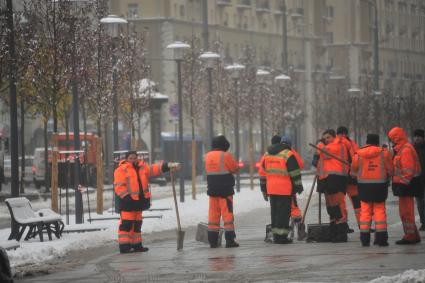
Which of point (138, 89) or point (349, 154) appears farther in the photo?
point (138, 89)

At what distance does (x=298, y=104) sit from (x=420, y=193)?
65.6 metres

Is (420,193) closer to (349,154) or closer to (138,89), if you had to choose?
(349,154)

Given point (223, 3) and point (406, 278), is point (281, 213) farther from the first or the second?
point (223, 3)

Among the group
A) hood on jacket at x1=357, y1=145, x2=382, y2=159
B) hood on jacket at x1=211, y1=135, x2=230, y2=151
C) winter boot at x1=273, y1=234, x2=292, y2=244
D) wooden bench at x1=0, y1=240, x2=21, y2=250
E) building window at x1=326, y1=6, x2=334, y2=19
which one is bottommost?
winter boot at x1=273, y1=234, x2=292, y2=244

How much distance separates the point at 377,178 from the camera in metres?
23.2

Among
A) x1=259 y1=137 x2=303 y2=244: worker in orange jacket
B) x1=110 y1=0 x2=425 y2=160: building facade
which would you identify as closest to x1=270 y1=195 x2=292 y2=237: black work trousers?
x1=259 y1=137 x2=303 y2=244: worker in orange jacket

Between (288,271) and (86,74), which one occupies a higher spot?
(86,74)

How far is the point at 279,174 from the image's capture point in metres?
24.4

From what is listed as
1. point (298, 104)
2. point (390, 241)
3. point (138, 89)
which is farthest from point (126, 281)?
point (298, 104)

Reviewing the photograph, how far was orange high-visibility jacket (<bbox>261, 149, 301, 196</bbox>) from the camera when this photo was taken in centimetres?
2433

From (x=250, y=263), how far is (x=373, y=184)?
3.02 metres

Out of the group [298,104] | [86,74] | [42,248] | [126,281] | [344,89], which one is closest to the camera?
[126,281]

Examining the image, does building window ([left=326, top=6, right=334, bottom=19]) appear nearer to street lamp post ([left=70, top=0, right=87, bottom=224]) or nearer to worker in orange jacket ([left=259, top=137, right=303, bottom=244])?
street lamp post ([left=70, top=0, right=87, bottom=224])

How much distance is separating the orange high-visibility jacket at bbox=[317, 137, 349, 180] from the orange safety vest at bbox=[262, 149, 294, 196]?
0.67 meters
